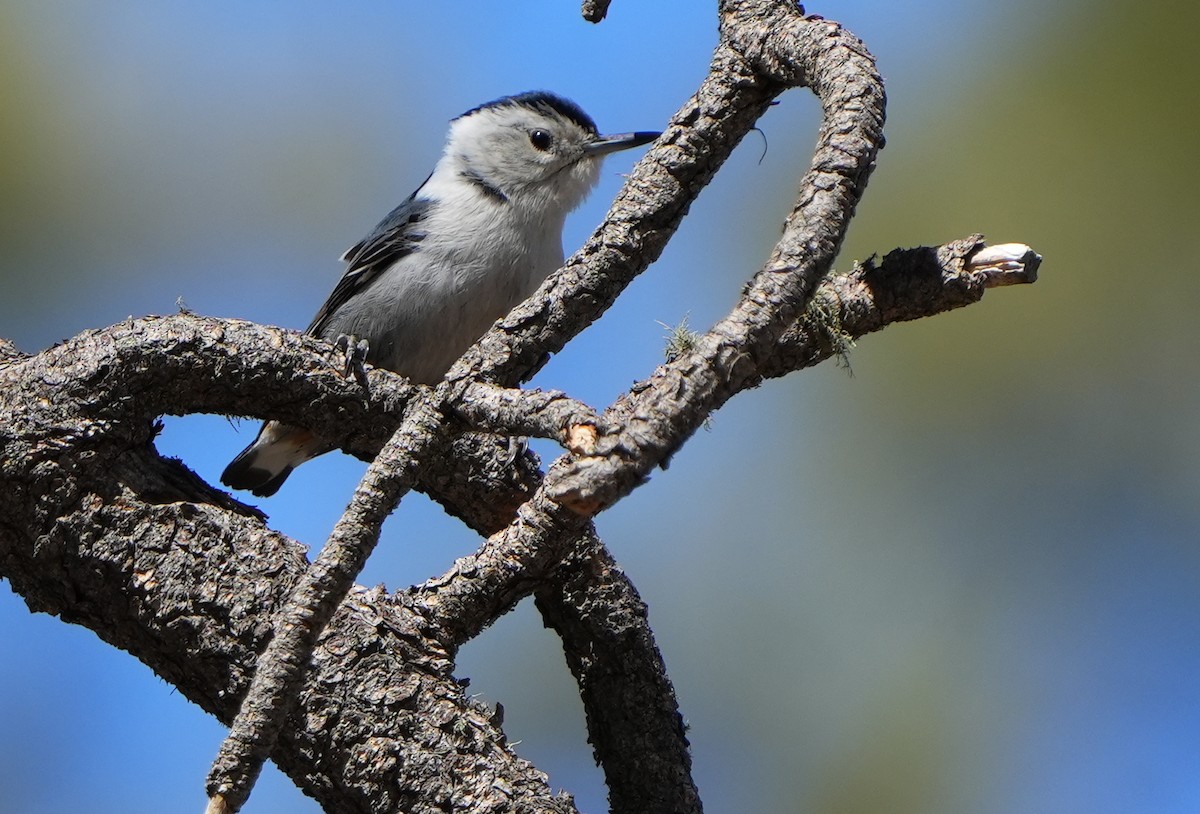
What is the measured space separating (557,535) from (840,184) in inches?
24.1

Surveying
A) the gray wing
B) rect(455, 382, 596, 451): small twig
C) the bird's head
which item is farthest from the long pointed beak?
rect(455, 382, 596, 451): small twig

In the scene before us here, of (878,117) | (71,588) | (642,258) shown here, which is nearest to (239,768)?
(71,588)

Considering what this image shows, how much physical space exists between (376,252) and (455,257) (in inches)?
12.8

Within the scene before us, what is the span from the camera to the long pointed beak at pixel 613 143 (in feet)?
13.8

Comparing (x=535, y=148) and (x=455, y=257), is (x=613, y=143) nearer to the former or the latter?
(x=535, y=148)

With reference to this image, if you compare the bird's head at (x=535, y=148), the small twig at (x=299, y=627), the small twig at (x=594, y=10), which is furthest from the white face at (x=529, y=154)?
the small twig at (x=299, y=627)

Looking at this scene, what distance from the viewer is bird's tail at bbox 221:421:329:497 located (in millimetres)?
3434

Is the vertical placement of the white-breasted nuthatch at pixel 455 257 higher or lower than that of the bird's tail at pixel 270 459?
higher

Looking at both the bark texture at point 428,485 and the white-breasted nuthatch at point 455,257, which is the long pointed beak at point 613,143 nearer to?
the white-breasted nuthatch at point 455,257

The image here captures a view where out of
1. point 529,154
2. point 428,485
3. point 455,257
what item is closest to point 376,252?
point 455,257

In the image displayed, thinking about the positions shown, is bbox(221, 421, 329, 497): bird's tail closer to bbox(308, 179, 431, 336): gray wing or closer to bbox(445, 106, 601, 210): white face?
bbox(308, 179, 431, 336): gray wing

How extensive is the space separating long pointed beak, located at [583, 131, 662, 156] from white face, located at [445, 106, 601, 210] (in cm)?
2

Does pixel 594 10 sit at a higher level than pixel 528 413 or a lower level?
higher

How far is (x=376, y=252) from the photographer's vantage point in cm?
384
